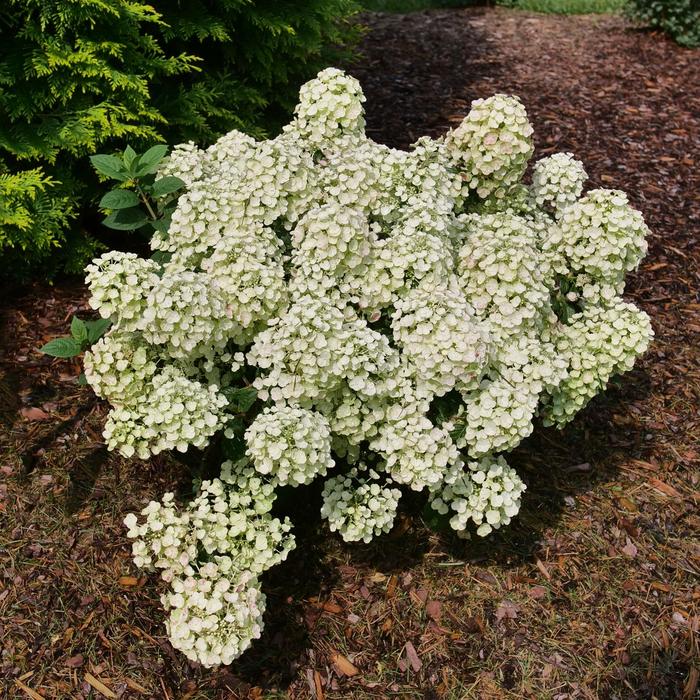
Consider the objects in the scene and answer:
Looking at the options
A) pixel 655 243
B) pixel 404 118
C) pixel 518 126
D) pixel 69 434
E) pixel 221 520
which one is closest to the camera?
pixel 221 520

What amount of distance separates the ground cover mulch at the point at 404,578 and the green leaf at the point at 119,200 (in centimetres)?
115

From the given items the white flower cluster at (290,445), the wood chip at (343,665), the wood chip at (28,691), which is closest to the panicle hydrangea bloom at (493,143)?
the white flower cluster at (290,445)

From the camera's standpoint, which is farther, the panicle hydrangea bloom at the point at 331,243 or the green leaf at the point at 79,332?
the green leaf at the point at 79,332

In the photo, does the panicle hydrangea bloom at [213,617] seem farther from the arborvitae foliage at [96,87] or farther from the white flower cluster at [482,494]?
the arborvitae foliage at [96,87]

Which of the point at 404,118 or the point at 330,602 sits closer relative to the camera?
the point at 330,602

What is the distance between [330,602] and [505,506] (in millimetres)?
942

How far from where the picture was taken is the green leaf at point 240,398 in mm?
2779

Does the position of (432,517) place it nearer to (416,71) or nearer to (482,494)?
(482,494)

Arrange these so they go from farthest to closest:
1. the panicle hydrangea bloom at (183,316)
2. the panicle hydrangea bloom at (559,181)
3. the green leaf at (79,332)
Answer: the panicle hydrangea bloom at (559,181), the green leaf at (79,332), the panicle hydrangea bloom at (183,316)

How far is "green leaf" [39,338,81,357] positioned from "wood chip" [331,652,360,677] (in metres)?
1.64

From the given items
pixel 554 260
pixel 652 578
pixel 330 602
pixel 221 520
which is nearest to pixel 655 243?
pixel 554 260

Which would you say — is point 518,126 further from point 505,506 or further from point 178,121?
point 178,121

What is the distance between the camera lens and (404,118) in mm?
6684

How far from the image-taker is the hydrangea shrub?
2586 mm
